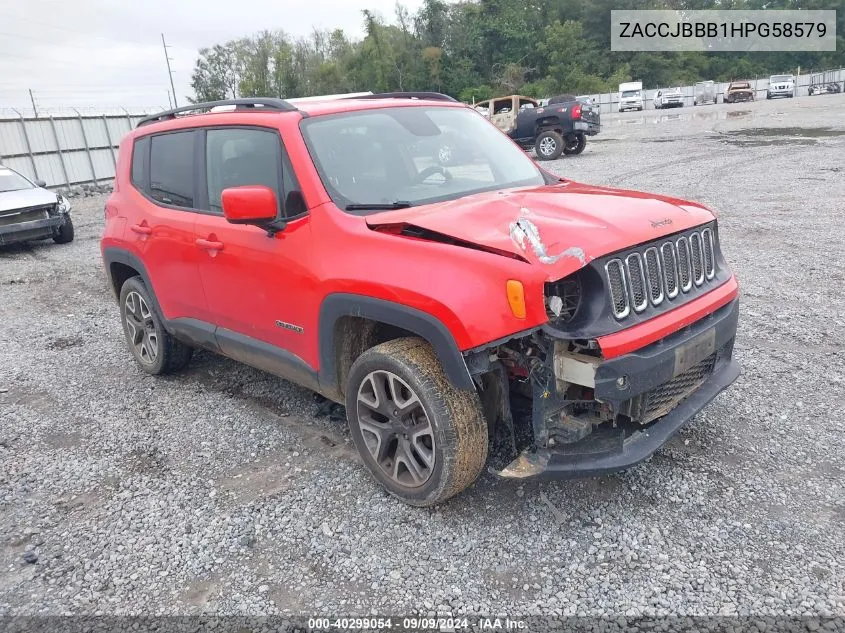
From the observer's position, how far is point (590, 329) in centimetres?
273

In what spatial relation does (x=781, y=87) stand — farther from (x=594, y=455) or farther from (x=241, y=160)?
(x=594, y=455)

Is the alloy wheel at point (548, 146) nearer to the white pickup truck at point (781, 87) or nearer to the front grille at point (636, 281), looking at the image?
the front grille at point (636, 281)

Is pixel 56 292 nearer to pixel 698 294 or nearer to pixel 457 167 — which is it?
pixel 457 167

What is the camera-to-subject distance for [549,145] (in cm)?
1903

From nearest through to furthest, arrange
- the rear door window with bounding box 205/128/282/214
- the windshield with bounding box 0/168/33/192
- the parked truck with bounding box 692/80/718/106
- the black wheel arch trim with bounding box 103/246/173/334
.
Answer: the rear door window with bounding box 205/128/282/214 → the black wheel arch trim with bounding box 103/246/173/334 → the windshield with bounding box 0/168/33/192 → the parked truck with bounding box 692/80/718/106

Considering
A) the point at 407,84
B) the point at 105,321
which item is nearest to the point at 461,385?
the point at 105,321

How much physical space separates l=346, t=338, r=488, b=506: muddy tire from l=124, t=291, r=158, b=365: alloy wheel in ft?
8.07

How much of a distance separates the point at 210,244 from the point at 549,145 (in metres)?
16.5

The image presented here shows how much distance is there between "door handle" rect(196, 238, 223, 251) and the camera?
395cm

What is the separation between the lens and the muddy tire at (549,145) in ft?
61.3

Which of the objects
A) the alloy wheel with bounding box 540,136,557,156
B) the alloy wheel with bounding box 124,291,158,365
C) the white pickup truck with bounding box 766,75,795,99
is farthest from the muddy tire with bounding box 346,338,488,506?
the white pickup truck with bounding box 766,75,795,99

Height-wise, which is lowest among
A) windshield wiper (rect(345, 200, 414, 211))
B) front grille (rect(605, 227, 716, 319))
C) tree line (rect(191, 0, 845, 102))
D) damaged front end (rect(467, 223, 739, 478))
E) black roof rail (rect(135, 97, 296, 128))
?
damaged front end (rect(467, 223, 739, 478))

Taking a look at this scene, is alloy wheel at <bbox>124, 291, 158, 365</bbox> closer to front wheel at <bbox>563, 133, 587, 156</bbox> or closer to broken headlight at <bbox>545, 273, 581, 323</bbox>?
broken headlight at <bbox>545, 273, 581, 323</bbox>

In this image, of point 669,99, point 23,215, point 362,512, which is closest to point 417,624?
point 362,512
